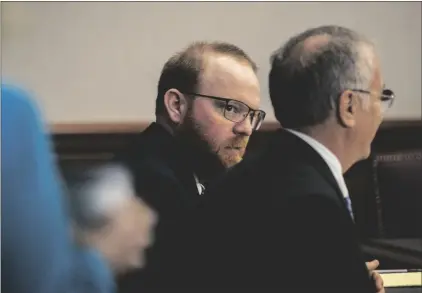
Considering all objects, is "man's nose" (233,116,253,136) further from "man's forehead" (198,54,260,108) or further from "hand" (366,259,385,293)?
"hand" (366,259,385,293)

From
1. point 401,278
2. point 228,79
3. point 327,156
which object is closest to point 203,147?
point 228,79

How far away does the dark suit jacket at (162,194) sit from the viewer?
1.12 meters

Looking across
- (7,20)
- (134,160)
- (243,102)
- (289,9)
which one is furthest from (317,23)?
(7,20)

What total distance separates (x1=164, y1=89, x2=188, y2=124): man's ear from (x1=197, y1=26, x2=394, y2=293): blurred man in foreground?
16 centimetres

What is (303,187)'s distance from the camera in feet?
3.47

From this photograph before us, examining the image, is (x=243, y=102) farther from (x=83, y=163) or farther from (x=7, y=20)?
(x=7, y=20)

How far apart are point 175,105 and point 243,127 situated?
0.48 ft

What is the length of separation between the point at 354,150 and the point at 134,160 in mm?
453

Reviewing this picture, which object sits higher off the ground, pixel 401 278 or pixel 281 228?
pixel 281 228

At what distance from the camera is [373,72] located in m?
1.14

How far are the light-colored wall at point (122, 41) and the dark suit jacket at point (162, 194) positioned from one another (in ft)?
0.22

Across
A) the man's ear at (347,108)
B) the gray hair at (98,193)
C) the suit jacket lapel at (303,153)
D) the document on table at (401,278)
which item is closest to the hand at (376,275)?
the document on table at (401,278)

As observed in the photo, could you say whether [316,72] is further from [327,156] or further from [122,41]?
[122,41]

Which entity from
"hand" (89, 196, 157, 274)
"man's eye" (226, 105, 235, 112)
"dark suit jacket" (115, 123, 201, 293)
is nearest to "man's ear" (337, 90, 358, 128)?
"man's eye" (226, 105, 235, 112)
